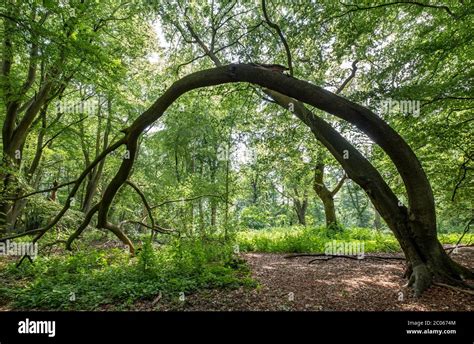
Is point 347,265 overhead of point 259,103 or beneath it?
beneath

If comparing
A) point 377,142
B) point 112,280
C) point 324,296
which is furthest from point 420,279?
point 112,280

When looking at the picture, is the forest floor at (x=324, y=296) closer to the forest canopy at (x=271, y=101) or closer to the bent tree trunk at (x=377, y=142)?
the forest canopy at (x=271, y=101)

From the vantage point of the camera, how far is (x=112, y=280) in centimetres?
545

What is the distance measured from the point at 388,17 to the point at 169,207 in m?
11.7

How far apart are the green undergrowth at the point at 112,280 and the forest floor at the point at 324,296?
362 mm

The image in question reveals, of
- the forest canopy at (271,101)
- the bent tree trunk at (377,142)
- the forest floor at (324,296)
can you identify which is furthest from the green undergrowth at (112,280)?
the bent tree trunk at (377,142)

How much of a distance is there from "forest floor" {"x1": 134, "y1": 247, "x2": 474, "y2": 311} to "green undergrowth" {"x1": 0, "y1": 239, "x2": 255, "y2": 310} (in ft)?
1.19

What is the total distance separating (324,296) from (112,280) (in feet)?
13.4

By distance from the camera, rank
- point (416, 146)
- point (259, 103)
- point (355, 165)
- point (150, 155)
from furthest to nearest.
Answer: point (150, 155), point (259, 103), point (416, 146), point (355, 165)

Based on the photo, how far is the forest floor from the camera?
4.15 metres
